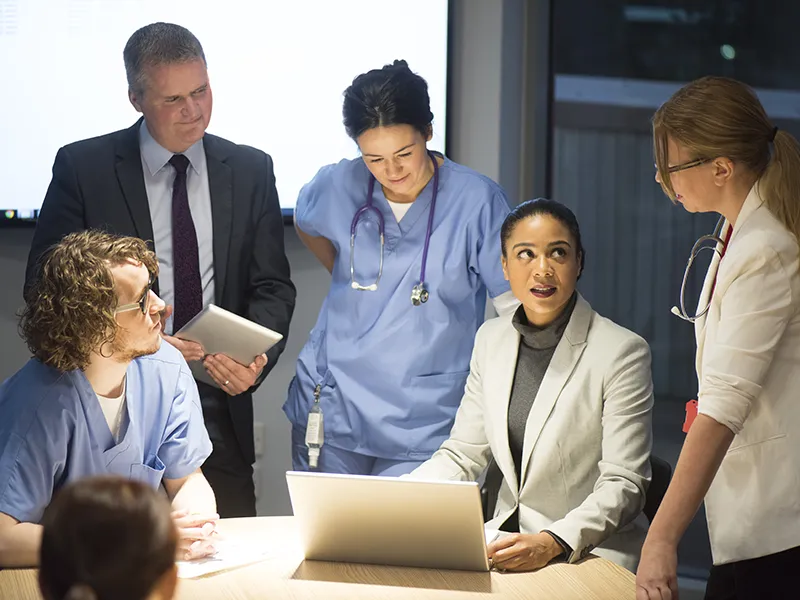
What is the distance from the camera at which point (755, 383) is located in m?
Answer: 1.62

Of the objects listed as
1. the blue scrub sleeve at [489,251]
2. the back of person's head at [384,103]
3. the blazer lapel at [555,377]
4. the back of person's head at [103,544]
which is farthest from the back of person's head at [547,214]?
the back of person's head at [103,544]

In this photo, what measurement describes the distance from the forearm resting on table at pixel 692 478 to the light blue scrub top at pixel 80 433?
94cm

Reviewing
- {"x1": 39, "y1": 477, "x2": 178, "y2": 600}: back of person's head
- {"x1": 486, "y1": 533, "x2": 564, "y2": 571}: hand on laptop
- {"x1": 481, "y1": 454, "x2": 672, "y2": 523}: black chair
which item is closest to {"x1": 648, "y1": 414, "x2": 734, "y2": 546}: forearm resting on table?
{"x1": 486, "y1": 533, "x2": 564, "y2": 571}: hand on laptop

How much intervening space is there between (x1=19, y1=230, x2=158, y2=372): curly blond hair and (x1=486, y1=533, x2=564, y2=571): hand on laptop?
2.59ft

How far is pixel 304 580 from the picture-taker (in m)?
1.75

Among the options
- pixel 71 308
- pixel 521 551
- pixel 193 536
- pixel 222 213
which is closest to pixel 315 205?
pixel 222 213

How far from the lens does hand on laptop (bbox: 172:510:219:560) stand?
185cm

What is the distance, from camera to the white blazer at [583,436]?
6.88 feet

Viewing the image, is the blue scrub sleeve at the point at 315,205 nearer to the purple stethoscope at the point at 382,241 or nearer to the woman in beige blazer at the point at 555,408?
the purple stethoscope at the point at 382,241

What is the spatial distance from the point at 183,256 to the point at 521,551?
4.07ft

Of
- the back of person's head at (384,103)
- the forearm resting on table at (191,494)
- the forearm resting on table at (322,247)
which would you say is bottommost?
the forearm resting on table at (191,494)

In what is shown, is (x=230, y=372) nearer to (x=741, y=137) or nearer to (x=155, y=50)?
(x=155, y=50)

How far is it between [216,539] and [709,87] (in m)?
1.15

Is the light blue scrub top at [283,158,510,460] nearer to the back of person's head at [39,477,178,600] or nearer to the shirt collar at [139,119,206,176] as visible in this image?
the shirt collar at [139,119,206,176]
